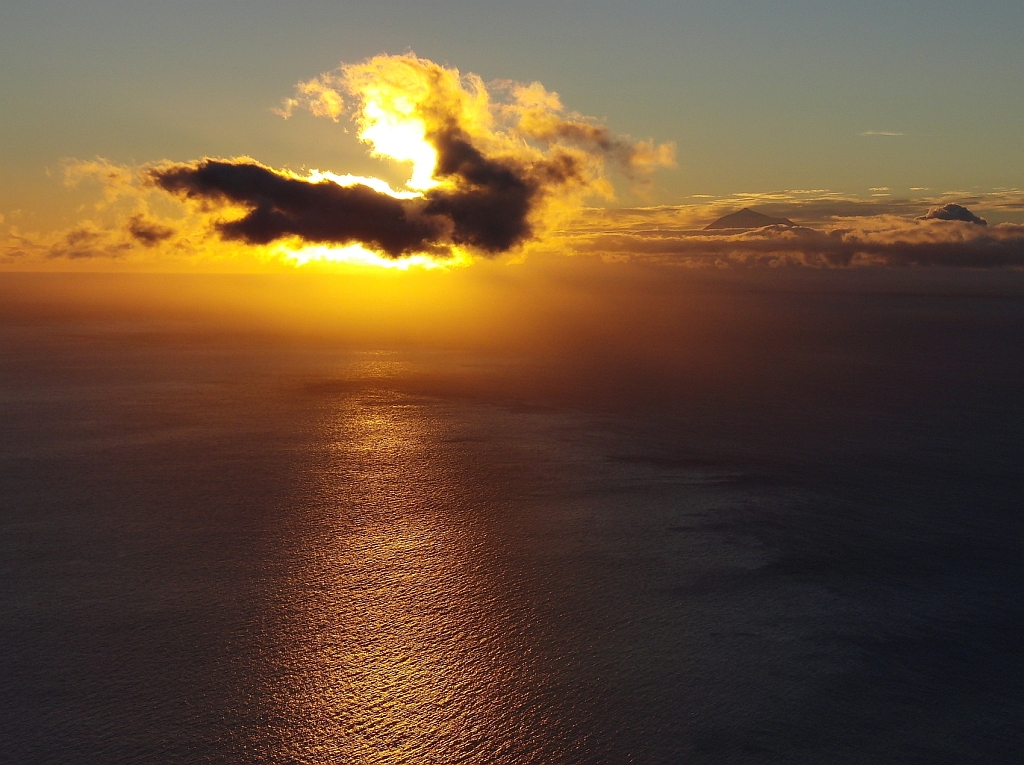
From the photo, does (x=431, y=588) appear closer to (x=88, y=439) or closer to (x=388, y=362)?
(x=88, y=439)

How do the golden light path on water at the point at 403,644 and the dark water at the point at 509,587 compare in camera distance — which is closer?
the golden light path on water at the point at 403,644

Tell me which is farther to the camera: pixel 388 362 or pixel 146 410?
pixel 388 362

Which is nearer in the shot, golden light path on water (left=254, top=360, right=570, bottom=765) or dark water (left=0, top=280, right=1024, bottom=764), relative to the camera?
golden light path on water (left=254, top=360, right=570, bottom=765)

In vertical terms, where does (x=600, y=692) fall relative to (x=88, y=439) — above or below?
below

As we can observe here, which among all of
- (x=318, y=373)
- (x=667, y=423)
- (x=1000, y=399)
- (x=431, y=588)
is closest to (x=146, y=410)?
(x=318, y=373)

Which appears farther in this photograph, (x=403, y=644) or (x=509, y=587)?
(x=509, y=587)
